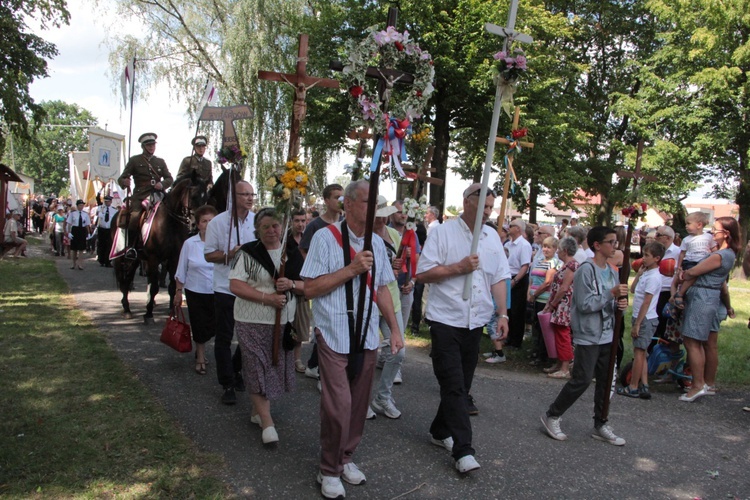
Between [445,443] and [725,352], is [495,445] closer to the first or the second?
[445,443]

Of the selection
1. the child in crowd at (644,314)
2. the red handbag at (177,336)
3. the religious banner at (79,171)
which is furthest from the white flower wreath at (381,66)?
the religious banner at (79,171)

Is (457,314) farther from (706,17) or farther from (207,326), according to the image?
(706,17)

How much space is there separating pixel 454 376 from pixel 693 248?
14.2ft

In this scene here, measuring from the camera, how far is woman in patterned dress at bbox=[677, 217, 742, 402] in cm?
672

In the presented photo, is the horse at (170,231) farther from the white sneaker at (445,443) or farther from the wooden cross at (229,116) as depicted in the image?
the white sneaker at (445,443)

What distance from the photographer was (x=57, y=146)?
317 feet

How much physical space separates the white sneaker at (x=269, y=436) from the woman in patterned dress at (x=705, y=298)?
4.80 meters

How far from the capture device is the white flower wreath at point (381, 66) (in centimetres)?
381

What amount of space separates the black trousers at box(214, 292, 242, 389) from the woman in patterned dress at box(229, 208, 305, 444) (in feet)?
2.89

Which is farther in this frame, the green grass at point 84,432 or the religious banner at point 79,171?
the religious banner at point 79,171

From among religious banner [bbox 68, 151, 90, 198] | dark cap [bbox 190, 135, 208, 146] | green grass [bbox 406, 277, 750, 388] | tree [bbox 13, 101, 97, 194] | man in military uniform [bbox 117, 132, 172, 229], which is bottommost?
green grass [bbox 406, 277, 750, 388]

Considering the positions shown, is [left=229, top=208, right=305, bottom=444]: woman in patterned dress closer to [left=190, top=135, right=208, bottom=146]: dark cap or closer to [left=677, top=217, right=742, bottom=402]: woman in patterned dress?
[left=677, top=217, right=742, bottom=402]: woman in patterned dress

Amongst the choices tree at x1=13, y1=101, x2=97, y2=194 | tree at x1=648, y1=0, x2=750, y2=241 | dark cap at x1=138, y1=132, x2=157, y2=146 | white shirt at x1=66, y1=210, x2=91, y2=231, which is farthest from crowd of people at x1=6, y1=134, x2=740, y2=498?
tree at x1=13, y1=101, x2=97, y2=194

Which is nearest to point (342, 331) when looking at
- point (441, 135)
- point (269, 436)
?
point (269, 436)
